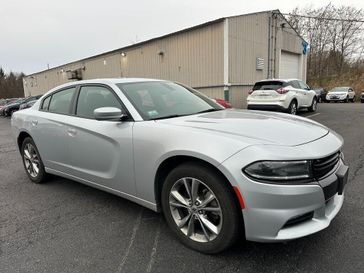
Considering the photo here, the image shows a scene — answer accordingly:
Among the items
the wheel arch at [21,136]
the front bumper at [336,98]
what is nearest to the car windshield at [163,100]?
the wheel arch at [21,136]

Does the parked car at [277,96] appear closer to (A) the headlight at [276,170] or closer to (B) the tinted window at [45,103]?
(B) the tinted window at [45,103]

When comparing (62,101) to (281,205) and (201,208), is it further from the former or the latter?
(281,205)

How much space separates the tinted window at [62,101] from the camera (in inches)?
153

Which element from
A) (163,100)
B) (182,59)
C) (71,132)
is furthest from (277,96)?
(71,132)

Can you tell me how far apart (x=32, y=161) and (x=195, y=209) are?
10.5 feet

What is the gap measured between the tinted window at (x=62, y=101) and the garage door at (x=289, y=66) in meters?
16.3

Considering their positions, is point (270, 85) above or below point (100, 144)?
above

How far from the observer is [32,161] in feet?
15.1

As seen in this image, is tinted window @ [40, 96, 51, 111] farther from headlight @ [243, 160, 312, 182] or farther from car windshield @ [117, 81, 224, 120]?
headlight @ [243, 160, 312, 182]

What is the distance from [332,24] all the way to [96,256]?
138 ft

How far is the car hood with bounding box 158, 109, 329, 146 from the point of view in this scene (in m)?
2.34

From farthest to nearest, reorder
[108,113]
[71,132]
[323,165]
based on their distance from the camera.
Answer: [71,132], [108,113], [323,165]

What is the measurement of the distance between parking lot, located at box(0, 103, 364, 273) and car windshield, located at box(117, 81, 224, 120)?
3.85 feet

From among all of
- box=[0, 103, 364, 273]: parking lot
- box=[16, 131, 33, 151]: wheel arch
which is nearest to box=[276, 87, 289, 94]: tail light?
box=[0, 103, 364, 273]: parking lot
